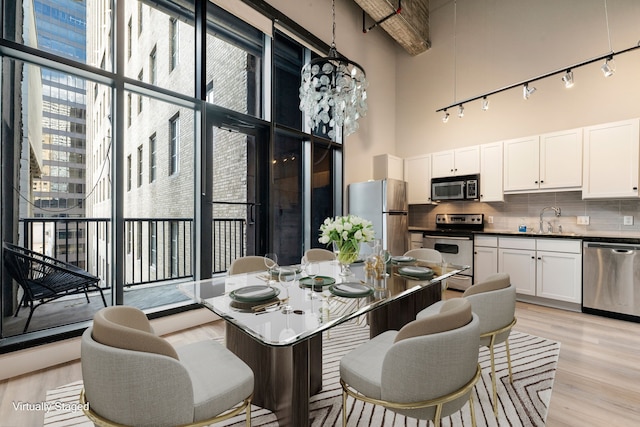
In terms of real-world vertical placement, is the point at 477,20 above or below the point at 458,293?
above

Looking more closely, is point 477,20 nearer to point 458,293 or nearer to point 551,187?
point 551,187

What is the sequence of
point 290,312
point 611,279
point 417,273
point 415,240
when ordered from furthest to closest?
point 415,240
point 611,279
point 417,273
point 290,312

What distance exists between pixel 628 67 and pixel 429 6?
331 centimetres

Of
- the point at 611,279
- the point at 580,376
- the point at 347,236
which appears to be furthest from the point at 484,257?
the point at 347,236

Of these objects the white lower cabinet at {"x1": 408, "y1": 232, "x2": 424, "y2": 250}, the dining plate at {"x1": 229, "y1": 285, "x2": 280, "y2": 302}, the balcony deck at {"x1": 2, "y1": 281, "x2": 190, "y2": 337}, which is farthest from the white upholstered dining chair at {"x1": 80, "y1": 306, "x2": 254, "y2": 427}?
the white lower cabinet at {"x1": 408, "y1": 232, "x2": 424, "y2": 250}

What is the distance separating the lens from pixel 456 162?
15.8 ft

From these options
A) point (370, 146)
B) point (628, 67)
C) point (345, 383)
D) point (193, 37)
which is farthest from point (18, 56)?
point (628, 67)

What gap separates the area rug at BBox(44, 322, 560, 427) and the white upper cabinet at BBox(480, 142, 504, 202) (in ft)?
8.21

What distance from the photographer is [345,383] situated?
4.28ft

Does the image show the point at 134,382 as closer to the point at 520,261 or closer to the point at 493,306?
the point at 493,306

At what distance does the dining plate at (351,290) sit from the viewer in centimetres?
157

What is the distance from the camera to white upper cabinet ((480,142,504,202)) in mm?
4359

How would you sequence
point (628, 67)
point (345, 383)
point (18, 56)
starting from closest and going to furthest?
point (345, 383)
point (18, 56)
point (628, 67)

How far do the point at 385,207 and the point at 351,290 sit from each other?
10.00 feet
